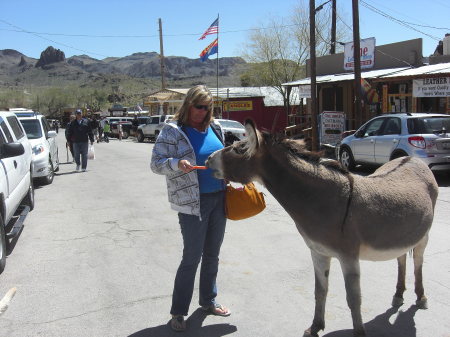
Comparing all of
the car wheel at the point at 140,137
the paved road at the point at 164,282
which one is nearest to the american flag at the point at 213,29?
the car wheel at the point at 140,137

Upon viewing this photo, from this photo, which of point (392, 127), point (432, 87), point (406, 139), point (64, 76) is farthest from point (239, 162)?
point (64, 76)

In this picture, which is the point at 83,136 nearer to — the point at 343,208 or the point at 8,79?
the point at 343,208

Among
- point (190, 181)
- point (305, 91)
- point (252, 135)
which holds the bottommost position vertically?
point (190, 181)

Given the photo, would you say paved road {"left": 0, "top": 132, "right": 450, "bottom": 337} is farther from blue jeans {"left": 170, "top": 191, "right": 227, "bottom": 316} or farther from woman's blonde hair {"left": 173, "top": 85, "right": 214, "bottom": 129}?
woman's blonde hair {"left": 173, "top": 85, "right": 214, "bottom": 129}

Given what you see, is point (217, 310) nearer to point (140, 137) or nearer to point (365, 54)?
point (365, 54)

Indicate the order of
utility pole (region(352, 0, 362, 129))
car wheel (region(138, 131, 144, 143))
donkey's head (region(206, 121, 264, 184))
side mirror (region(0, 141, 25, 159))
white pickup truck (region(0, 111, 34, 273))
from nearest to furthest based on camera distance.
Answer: donkey's head (region(206, 121, 264, 184)) → white pickup truck (region(0, 111, 34, 273)) → side mirror (region(0, 141, 25, 159)) → utility pole (region(352, 0, 362, 129)) → car wheel (region(138, 131, 144, 143))

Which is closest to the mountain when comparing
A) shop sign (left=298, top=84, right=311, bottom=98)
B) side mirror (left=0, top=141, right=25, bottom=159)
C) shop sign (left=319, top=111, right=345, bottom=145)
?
shop sign (left=298, top=84, right=311, bottom=98)

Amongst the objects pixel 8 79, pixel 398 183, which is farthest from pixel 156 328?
pixel 8 79

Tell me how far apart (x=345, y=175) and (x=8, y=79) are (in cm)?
15879

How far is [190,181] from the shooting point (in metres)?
3.54

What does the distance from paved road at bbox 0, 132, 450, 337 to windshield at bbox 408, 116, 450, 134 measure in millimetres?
3445

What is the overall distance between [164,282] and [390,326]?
231cm

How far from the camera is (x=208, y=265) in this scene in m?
3.89

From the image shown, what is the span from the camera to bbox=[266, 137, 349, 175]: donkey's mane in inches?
127
